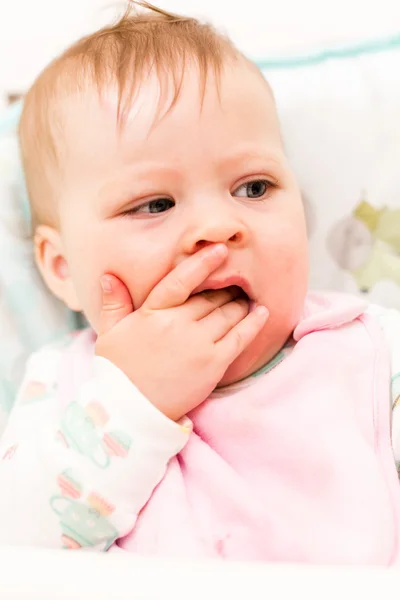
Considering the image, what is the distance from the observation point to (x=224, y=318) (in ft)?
2.31

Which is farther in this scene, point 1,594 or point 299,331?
point 299,331

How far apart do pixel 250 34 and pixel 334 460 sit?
806mm

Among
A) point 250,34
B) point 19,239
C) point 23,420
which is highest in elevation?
point 250,34

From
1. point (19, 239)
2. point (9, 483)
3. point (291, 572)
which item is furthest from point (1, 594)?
point (19, 239)

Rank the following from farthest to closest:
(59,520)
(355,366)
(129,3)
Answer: (129,3), (355,366), (59,520)

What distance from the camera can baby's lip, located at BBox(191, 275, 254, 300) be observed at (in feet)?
2.24

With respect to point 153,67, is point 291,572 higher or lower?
lower

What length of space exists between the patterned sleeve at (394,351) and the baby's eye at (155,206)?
0.32 metres

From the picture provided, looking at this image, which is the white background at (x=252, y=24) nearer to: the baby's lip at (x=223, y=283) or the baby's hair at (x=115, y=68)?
the baby's hair at (x=115, y=68)

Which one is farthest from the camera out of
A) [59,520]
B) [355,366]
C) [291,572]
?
[355,366]

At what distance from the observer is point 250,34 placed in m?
1.17

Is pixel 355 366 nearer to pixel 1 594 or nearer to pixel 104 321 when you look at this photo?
pixel 104 321

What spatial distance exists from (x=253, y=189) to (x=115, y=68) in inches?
8.0

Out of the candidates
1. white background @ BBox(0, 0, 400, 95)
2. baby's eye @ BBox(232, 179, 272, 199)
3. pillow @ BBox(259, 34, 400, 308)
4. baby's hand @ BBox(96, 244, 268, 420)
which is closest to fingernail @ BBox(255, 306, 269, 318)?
baby's hand @ BBox(96, 244, 268, 420)
